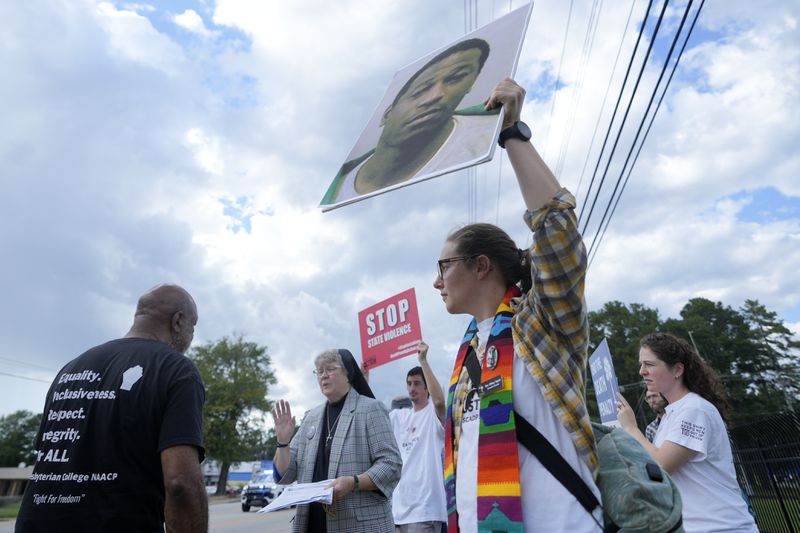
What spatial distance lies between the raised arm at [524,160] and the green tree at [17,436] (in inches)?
3523

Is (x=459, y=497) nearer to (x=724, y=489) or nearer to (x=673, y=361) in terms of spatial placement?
(x=724, y=489)

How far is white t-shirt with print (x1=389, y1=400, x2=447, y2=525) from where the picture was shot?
4.57 metres

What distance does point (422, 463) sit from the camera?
15.7 ft

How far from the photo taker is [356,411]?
11.8ft

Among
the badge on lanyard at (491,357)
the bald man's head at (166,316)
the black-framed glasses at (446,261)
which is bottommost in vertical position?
the badge on lanyard at (491,357)

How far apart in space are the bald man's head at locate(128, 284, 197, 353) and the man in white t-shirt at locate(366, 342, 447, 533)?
228cm

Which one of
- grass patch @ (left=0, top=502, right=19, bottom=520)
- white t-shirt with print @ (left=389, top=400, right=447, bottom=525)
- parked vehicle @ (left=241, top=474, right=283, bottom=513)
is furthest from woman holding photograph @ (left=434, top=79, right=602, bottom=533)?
grass patch @ (left=0, top=502, right=19, bottom=520)

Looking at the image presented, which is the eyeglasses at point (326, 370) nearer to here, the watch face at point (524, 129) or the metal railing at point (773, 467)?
the watch face at point (524, 129)

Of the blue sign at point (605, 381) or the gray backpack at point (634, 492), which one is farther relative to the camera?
the blue sign at point (605, 381)

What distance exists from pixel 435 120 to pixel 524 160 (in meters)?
0.67

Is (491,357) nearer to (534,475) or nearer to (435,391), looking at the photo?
(534,475)

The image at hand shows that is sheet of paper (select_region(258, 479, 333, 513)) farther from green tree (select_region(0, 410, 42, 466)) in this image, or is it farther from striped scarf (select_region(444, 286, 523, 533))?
green tree (select_region(0, 410, 42, 466))

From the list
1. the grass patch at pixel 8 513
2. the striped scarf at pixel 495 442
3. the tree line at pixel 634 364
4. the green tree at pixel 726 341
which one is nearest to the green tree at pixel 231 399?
the tree line at pixel 634 364

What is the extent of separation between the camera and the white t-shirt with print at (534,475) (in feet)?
4.33
